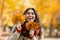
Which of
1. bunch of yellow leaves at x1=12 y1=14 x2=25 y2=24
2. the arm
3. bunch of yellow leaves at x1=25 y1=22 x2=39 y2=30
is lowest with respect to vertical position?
the arm

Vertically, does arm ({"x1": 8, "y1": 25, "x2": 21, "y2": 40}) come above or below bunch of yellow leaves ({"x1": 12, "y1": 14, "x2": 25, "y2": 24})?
below

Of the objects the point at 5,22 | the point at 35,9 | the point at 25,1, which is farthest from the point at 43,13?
the point at 5,22

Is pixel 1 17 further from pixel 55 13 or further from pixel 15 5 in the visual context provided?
pixel 55 13

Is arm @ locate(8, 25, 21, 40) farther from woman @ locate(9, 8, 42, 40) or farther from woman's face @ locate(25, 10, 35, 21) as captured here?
woman's face @ locate(25, 10, 35, 21)

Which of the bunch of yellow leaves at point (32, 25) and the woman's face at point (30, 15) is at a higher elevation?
the woman's face at point (30, 15)

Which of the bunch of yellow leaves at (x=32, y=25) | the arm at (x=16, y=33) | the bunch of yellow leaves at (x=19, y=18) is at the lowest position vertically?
the arm at (x=16, y=33)

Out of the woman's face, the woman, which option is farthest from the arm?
the woman's face

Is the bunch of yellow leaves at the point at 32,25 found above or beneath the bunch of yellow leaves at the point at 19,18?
beneath

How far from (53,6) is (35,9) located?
0.17 metres

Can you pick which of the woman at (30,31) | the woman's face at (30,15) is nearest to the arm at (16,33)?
the woman at (30,31)

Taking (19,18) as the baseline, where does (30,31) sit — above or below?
below

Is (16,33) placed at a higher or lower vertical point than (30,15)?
lower

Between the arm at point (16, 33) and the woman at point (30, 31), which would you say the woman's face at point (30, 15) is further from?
the arm at point (16, 33)

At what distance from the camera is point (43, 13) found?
1333 millimetres
